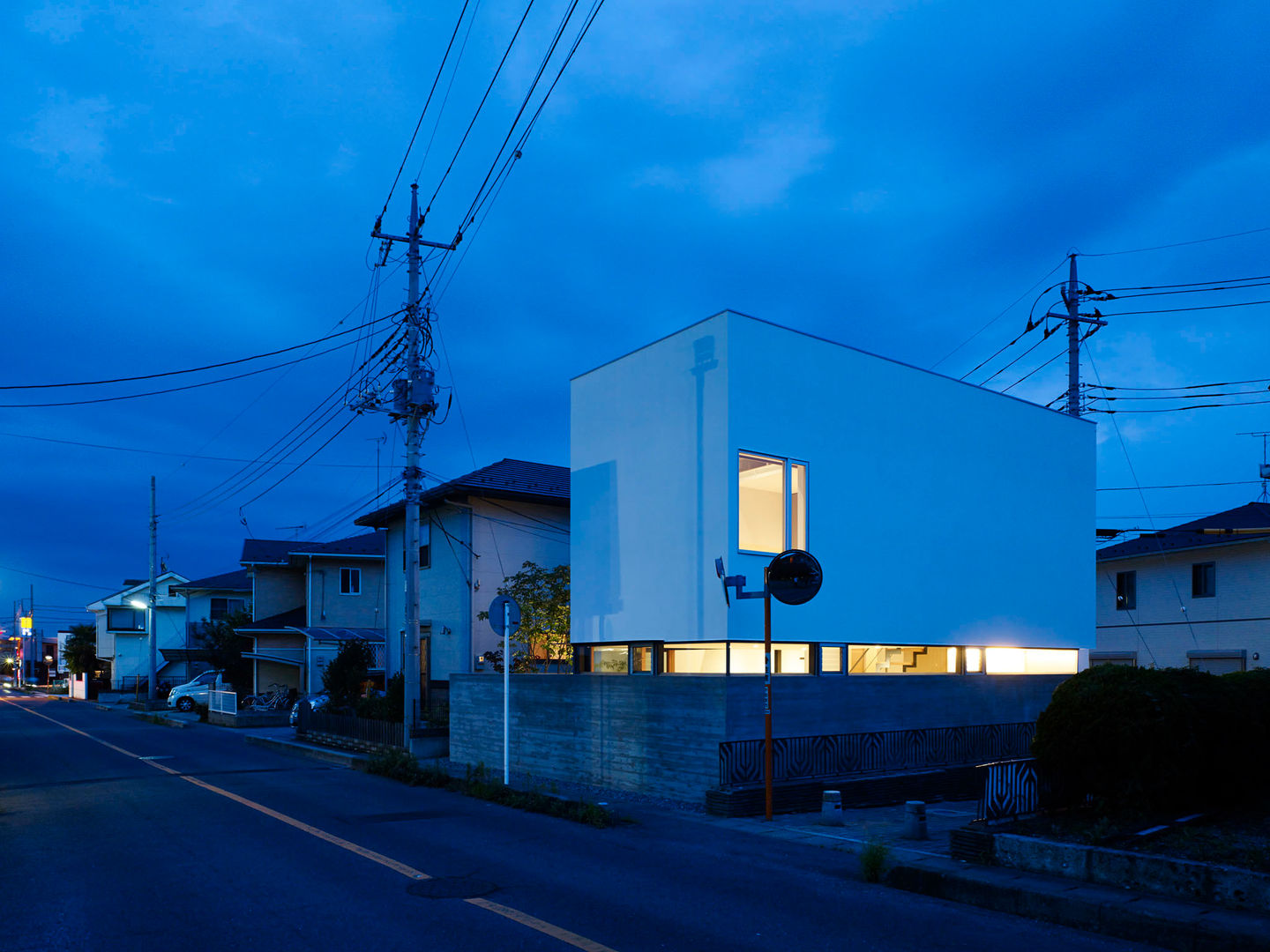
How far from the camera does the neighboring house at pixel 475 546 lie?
2730cm

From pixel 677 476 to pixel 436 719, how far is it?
9618mm

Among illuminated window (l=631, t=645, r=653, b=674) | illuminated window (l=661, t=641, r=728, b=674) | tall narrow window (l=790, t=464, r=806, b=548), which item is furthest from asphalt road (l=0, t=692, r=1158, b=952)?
tall narrow window (l=790, t=464, r=806, b=548)

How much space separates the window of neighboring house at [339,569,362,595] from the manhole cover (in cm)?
3332

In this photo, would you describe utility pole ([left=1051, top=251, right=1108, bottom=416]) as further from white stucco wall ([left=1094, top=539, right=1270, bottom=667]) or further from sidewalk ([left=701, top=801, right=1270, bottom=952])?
sidewalk ([left=701, top=801, right=1270, bottom=952])

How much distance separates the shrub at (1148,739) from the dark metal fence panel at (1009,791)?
10.3 inches

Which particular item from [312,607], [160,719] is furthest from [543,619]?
[160,719]

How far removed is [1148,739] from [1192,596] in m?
27.4

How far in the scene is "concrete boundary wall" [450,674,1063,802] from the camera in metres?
14.2

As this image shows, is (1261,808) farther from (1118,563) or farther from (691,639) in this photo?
(1118,563)

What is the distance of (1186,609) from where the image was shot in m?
33.1

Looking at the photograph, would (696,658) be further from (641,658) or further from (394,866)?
(394,866)

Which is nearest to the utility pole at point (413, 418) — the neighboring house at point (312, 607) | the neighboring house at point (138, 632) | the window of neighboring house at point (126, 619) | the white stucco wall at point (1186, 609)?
the neighboring house at point (312, 607)

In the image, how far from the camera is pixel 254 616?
147 ft

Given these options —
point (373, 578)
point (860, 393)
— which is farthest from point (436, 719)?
point (373, 578)
